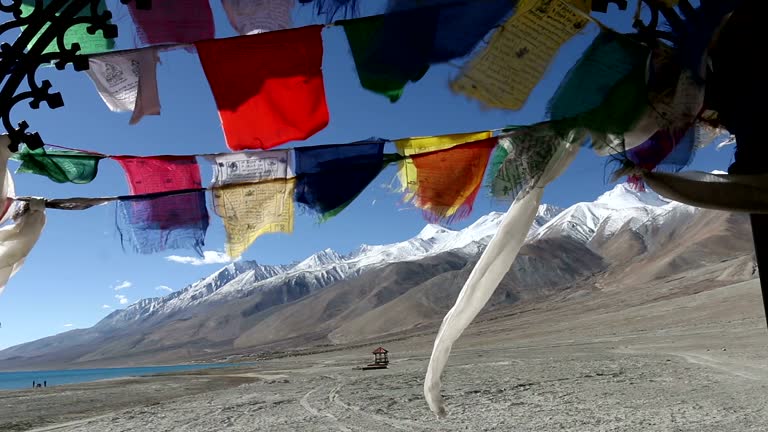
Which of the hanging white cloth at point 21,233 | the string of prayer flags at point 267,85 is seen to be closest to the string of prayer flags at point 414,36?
the string of prayer flags at point 267,85

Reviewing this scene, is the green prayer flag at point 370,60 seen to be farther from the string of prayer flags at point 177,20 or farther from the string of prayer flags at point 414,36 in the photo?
the string of prayer flags at point 177,20

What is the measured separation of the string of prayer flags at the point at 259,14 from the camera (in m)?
2.85

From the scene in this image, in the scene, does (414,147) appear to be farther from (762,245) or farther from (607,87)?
(762,245)

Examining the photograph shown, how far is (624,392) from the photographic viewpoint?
11906 mm

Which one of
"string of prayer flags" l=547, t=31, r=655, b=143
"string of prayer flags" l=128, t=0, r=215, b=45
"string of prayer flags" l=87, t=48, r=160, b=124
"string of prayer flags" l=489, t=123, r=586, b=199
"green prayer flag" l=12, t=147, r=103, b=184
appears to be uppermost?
"string of prayer flags" l=128, t=0, r=215, b=45

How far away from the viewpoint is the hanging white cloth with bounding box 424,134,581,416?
9.00 feet

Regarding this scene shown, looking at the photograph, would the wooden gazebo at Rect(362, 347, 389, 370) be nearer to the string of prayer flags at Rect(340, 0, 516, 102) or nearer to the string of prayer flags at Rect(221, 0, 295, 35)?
the string of prayer flags at Rect(221, 0, 295, 35)

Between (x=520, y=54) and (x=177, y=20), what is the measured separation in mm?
1804

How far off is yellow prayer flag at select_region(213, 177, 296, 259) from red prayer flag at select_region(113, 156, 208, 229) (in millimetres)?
159

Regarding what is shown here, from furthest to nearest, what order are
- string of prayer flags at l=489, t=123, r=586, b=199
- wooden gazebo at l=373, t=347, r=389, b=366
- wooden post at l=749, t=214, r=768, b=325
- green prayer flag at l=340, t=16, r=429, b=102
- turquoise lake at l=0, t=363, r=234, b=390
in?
turquoise lake at l=0, t=363, r=234, b=390 < wooden gazebo at l=373, t=347, r=389, b=366 < string of prayer flags at l=489, t=123, r=586, b=199 < green prayer flag at l=340, t=16, r=429, b=102 < wooden post at l=749, t=214, r=768, b=325

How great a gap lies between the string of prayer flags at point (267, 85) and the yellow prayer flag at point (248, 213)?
1.07 feet

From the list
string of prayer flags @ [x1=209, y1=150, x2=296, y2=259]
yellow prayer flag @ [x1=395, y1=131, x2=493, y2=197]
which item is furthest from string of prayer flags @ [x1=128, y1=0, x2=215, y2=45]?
yellow prayer flag @ [x1=395, y1=131, x2=493, y2=197]

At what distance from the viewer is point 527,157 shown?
2.87 metres

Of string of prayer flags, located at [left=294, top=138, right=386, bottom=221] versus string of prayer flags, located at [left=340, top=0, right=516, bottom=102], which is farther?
string of prayer flags, located at [left=294, top=138, right=386, bottom=221]
